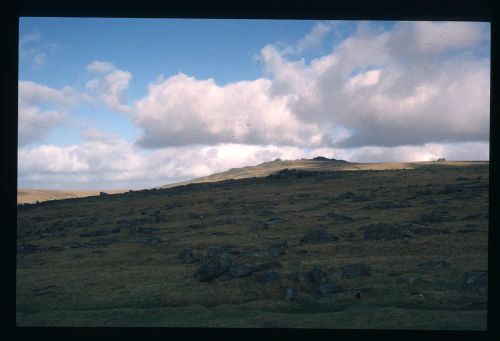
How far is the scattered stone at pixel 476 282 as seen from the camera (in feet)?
35.4

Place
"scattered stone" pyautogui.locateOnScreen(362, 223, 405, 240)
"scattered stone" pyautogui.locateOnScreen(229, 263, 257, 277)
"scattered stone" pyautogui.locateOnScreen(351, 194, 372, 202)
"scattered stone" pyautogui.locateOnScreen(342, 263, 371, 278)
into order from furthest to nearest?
"scattered stone" pyautogui.locateOnScreen(351, 194, 372, 202)
"scattered stone" pyautogui.locateOnScreen(362, 223, 405, 240)
"scattered stone" pyautogui.locateOnScreen(229, 263, 257, 277)
"scattered stone" pyautogui.locateOnScreen(342, 263, 371, 278)

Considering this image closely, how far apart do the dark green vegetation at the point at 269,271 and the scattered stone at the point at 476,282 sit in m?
0.04

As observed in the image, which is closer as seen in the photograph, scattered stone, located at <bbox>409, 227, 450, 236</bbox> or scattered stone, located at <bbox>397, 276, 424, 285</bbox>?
scattered stone, located at <bbox>397, 276, 424, 285</bbox>

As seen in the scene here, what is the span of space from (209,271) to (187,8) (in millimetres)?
11326

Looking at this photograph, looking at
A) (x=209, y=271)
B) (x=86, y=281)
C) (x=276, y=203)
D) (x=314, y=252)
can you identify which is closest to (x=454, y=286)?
(x=209, y=271)

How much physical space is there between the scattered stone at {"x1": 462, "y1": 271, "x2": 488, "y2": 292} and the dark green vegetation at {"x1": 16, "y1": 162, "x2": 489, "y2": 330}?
0.04m

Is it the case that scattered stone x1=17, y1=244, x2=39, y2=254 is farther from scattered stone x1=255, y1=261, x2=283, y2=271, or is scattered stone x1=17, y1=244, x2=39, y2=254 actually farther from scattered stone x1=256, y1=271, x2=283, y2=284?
scattered stone x1=256, y1=271, x2=283, y2=284

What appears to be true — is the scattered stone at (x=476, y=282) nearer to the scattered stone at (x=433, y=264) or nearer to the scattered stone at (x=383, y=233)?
the scattered stone at (x=433, y=264)

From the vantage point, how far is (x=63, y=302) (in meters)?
12.1

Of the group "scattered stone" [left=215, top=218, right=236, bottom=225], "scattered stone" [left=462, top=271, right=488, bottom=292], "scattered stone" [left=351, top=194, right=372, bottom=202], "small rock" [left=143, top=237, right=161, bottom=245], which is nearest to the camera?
"scattered stone" [left=462, top=271, right=488, bottom=292]

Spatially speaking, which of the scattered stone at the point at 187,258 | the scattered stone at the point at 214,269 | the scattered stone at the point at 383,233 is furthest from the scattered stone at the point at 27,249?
the scattered stone at the point at 383,233

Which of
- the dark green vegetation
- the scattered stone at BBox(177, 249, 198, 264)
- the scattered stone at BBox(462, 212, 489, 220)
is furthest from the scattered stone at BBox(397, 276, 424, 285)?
the scattered stone at BBox(462, 212, 489, 220)

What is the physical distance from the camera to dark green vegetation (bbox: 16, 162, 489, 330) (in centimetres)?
900

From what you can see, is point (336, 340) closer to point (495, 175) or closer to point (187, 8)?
point (495, 175)
